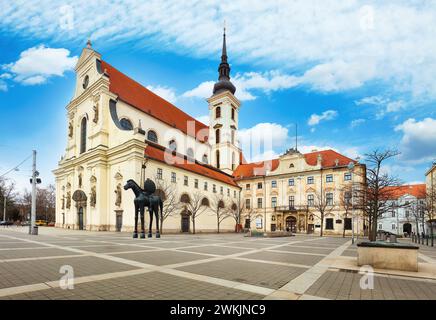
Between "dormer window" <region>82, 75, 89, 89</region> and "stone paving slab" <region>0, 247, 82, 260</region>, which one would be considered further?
"dormer window" <region>82, 75, 89, 89</region>

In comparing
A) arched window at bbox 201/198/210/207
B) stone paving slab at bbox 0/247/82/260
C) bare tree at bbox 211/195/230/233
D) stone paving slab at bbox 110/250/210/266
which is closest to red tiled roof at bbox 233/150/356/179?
bare tree at bbox 211/195/230/233

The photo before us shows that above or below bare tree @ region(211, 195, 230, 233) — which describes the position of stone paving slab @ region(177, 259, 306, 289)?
above

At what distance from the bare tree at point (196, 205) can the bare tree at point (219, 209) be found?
2380 mm

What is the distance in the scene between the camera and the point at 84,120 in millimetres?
44219

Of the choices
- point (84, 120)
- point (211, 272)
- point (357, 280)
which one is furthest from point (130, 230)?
point (357, 280)

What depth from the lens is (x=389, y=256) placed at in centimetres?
919

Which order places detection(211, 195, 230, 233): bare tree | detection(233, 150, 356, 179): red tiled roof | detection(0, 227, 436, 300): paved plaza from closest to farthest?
detection(0, 227, 436, 300): paved plaza, detection(211, 195, 230, 233): bare tree, detection(233, 150, 356, 179): red tiled roof

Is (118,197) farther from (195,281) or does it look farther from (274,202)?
(274,202)

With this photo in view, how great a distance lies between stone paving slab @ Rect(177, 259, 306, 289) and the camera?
7.01 meters

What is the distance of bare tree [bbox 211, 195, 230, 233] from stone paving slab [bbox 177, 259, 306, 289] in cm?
3815

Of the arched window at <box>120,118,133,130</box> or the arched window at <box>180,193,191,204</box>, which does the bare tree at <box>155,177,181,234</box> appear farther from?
the arched window at <box>120,118,133,130</box>

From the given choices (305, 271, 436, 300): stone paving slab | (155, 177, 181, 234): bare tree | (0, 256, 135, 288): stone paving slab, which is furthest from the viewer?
(155, 177, 181, 234): bare tree

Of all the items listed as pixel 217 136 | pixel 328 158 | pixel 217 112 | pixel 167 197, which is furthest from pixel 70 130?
pixel 328 158

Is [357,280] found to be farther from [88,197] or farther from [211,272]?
[88,197]
